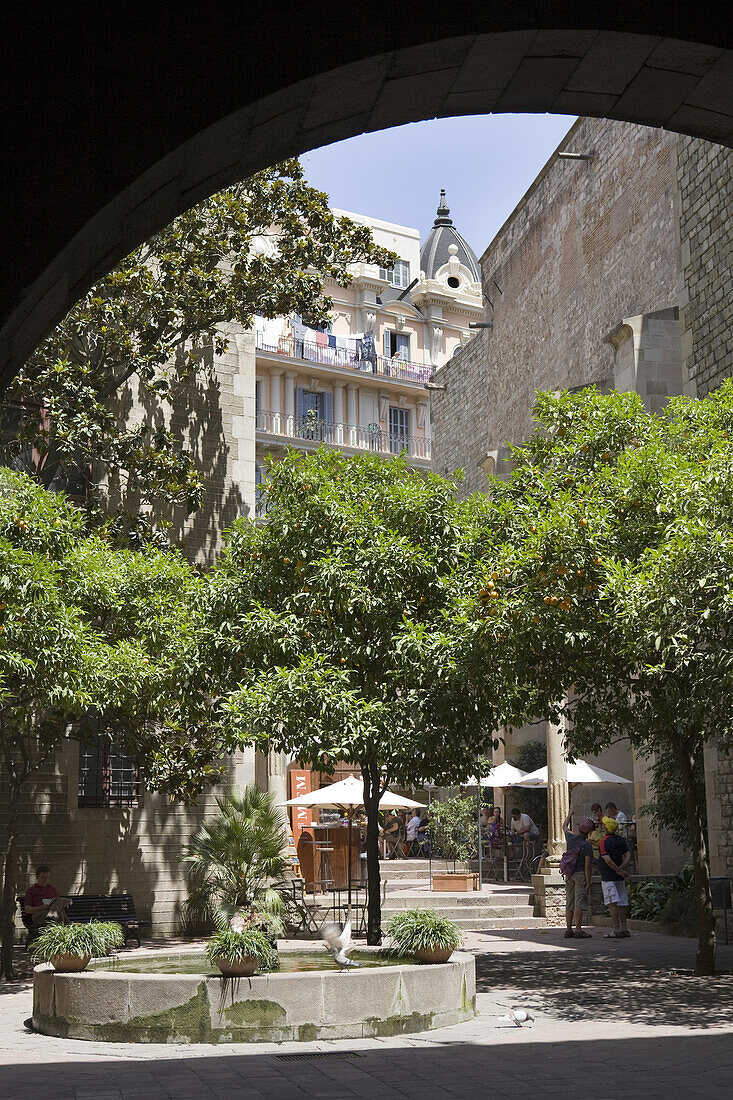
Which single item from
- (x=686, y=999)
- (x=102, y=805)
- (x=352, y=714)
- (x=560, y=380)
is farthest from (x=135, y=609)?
(x=560, y=380)

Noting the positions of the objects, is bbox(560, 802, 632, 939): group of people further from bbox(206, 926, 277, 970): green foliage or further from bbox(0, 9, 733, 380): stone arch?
bbox(0, 9, 733, 380): stone arch

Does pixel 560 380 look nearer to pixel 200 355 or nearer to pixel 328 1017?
pixel 200 355

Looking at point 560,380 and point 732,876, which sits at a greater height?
point 560,380

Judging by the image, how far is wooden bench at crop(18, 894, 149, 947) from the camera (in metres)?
16.9

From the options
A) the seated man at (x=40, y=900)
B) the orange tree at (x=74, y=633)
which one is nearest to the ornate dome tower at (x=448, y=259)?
the orange tree at (x=74, y=633)

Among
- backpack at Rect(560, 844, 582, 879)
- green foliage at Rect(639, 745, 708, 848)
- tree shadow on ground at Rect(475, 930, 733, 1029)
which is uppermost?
green foliage at Rect(639, 745, 708, 848)

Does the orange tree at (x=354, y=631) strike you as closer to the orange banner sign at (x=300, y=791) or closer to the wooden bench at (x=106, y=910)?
the wooden bench at (x=106, y=910)

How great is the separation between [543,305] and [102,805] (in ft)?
57.8

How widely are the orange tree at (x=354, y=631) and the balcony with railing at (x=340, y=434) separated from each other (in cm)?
2855

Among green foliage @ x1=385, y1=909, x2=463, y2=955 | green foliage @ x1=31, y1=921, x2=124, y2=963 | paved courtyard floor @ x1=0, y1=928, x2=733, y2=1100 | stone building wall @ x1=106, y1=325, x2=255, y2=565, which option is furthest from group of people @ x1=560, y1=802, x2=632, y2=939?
green foliage @ x1=31, y1=921, x2=124, y2=963

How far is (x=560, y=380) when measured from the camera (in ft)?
97.2

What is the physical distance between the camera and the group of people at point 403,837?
108 ft

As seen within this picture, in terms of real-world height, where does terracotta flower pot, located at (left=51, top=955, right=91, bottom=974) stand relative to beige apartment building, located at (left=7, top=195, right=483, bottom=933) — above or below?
below

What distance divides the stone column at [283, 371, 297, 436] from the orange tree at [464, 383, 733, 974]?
107 ft
